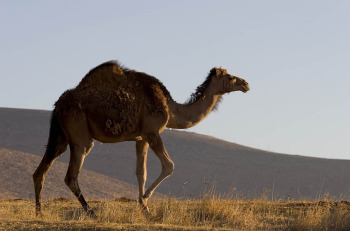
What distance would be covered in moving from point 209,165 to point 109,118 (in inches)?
2014

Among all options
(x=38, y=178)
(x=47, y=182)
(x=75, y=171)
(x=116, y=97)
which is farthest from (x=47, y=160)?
(x=47, y=182)

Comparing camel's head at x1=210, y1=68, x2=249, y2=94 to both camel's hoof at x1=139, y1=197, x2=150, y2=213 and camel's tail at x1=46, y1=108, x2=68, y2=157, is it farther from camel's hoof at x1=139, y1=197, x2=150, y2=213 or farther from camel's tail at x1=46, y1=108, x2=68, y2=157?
camel's tail at x1=46, y1=108, x2=68, y2=157

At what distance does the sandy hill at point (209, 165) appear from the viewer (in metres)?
58.8

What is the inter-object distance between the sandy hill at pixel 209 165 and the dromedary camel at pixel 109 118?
134 ft

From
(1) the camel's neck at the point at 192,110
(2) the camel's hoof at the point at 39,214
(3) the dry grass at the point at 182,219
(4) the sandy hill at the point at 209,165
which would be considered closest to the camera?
(3) the dry grass at the point at 182,219

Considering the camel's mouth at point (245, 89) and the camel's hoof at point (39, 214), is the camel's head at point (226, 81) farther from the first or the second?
the camel's hoof at point (39, 214)

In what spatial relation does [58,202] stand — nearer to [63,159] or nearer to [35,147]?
[63,159]

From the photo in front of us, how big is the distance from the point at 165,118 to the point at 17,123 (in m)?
61.2

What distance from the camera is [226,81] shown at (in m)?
15.1

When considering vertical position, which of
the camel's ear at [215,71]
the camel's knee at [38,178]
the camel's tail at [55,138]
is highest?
the camel's ear at [215,71]

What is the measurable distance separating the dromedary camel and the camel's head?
4.15 ft

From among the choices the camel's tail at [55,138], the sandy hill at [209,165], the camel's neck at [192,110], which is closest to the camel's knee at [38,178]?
the camel's tail at [55,138]

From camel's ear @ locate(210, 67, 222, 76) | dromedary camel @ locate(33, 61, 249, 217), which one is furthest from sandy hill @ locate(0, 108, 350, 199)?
dromedary camel @ locate(33, 61, 249, 217)

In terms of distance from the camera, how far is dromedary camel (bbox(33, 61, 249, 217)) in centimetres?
1330
